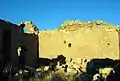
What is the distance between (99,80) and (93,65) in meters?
3.83

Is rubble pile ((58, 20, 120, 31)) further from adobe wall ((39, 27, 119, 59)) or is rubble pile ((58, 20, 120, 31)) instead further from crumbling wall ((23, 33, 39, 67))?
crumbling wall ((23, 33, 39, 67))

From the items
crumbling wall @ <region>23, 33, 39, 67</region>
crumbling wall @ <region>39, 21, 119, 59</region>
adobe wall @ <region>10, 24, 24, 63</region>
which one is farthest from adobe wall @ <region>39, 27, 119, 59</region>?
adobe wall @ <region>10, 24, 24, 63</region>

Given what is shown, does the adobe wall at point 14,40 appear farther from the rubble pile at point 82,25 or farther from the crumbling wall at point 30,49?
the rubble pile at point 82,25

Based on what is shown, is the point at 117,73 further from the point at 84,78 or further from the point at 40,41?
the point at 40,41

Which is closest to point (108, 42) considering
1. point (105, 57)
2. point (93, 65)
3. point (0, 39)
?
point (105, 57)

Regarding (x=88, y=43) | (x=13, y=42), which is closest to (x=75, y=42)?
(x=88, y=43)

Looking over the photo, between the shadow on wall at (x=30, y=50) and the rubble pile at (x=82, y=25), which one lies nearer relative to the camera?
the shadow on wall at (x=30, y=50)

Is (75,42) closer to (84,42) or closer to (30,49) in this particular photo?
(84,42)

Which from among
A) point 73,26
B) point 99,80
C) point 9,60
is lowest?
point 99,80

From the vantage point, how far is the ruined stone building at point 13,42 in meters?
19.5

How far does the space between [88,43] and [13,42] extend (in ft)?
22.0

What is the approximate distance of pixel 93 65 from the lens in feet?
70.8

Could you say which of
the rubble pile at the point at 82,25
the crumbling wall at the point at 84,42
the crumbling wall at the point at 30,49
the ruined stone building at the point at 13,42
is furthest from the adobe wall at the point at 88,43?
the ruined stone building at the point at 13,42

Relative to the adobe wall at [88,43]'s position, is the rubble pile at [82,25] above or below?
above
